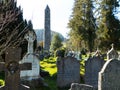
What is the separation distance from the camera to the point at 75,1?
54.1m

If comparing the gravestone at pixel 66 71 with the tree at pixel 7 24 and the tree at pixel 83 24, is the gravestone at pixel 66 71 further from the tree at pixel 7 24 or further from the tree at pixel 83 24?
the tree at pixel 83 24

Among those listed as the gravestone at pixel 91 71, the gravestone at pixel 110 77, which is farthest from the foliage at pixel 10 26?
the gravestone at pixel 91 71

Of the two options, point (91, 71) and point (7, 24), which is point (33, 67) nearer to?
point (91, 71)

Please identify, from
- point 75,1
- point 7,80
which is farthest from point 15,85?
point 75,1

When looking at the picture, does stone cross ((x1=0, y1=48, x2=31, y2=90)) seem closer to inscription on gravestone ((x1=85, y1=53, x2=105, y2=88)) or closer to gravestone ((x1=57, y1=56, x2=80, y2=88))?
gravestone ((x1=57, y1=56, x2=80, y2=88))

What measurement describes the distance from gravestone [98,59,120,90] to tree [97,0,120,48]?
38.5m

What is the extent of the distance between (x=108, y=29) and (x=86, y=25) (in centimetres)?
321

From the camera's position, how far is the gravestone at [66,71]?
834 inches

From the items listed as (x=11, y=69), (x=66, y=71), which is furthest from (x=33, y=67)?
(x=11, y=69)

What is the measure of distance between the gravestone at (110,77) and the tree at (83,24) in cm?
4024

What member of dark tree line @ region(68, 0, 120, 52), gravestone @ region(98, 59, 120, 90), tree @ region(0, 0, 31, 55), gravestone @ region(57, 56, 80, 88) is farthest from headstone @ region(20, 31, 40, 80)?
dark tree line @ region(68, 0, 120, 52)

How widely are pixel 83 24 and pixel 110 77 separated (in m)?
41.4

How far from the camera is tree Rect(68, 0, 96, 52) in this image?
5172cm

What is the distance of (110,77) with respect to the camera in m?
10.9
